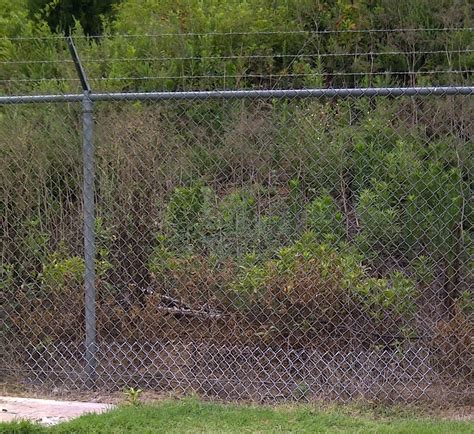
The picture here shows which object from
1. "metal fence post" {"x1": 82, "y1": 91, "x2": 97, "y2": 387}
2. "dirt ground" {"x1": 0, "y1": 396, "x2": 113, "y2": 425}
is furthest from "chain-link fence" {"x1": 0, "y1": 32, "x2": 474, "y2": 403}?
"dirt ground" {"x1": 0, "y1": 396, "x2": 113, "y2": 425}

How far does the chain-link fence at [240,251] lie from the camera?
544 cm

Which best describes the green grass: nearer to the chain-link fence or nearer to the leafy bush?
the chain-link fence

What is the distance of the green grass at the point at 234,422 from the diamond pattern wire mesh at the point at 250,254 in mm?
349

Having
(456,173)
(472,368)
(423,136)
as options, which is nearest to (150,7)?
(423,136)

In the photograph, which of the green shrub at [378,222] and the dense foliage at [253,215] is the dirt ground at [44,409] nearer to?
the dense foliage at [253,215]

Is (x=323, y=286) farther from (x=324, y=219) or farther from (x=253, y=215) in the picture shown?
(x=253, y=215)

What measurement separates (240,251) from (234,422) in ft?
4.46

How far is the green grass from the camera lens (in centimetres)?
465

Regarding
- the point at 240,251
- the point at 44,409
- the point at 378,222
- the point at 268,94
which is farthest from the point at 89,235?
the point at 378,222

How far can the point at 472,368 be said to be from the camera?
5207mm

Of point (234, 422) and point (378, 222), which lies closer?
point (234, 422)

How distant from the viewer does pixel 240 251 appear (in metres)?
5.72

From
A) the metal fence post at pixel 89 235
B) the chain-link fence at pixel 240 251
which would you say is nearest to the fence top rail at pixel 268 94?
the chain-link fence at pixel 240 251

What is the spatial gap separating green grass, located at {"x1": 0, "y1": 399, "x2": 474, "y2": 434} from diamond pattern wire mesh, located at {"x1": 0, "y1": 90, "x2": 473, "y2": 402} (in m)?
0.35
